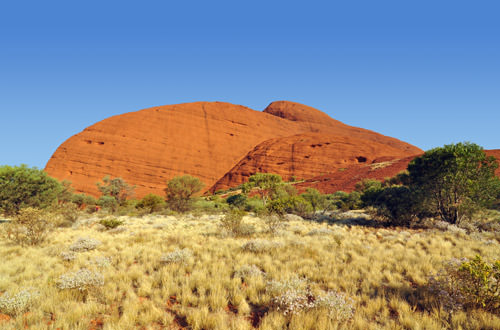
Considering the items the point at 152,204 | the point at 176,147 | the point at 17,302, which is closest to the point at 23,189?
the point at 152,204

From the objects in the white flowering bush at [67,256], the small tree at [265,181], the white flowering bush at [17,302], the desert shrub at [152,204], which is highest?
the small tree at [265,181]

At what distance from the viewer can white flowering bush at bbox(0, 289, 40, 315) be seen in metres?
4.06

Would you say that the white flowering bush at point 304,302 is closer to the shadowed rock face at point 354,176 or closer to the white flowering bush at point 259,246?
the white flowering bush at point 259,246

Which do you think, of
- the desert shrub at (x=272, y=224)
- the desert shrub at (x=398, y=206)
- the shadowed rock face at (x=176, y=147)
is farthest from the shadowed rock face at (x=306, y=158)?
the desert shrub at (x=272, y=224)

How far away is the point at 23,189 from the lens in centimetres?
1664

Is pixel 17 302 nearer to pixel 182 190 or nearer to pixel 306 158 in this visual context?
pixel 182 190

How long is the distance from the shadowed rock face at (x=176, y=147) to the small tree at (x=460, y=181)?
5389 cm

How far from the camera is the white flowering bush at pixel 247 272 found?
573 cm

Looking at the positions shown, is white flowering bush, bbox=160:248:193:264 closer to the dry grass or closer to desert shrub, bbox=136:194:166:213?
the dry grass

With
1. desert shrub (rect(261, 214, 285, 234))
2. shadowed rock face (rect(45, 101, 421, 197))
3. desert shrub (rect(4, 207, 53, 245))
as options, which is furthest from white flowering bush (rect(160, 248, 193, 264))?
shadowed rock face (rect(45, 101, 421, 197))

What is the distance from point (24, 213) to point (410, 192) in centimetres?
1916

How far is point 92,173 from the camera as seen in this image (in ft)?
209

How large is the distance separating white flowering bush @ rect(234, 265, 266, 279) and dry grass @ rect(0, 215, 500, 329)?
30 mm

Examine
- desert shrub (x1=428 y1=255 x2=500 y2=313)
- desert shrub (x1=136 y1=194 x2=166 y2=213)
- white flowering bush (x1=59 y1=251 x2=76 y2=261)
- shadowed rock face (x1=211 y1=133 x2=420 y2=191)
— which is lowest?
desert shrub (x1=136 y1=194 x2=166 y2=213)
